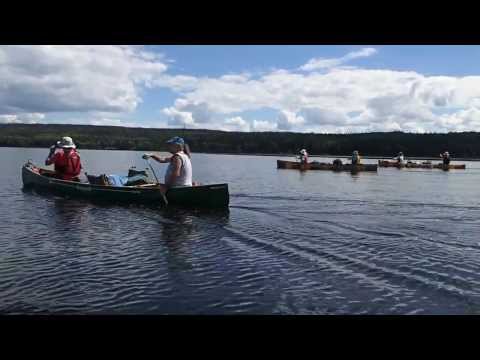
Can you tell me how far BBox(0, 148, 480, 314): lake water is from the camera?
7762 millimetres

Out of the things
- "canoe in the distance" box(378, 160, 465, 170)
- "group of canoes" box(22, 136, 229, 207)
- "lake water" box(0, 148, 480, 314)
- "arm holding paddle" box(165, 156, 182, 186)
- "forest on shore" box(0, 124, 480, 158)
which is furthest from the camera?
"forest on shore" box(0, 124, 480, 158)

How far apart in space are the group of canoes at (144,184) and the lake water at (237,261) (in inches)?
36.5

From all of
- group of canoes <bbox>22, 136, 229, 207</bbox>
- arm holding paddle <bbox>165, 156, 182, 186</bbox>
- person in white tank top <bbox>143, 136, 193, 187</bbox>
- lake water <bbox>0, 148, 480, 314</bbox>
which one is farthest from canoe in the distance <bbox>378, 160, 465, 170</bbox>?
arm holding paddle <bbox>165, 156, 182, 186</bbox>

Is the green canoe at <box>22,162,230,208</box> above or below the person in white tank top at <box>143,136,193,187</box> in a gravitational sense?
below

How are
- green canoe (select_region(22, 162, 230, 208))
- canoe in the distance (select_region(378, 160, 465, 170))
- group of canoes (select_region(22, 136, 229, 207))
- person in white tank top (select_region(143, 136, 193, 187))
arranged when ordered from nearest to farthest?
person in white tank top (select_region(143, 136, 193, 187)), group of canoes (select_region(22, 136, 229, 207)), green canoe (select_region(22, 162, 230, 208)), canoe in the distance (select_region(378, 160, 465, 170))

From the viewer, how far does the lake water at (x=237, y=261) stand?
25.5 feet

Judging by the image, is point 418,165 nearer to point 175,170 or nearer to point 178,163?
point 175,170

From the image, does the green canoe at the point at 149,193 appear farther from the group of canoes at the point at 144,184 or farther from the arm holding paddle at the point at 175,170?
the arm holding paddle at the point at 175,170

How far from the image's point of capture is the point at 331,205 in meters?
21.1

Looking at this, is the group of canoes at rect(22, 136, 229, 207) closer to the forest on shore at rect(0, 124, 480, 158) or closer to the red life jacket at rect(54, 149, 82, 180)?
the red life jacket at rect(54, 149, 82, 180)

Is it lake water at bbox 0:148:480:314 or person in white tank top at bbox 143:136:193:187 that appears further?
person in white tank top at bbox 143:136:193:187

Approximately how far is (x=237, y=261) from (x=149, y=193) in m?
9.45
